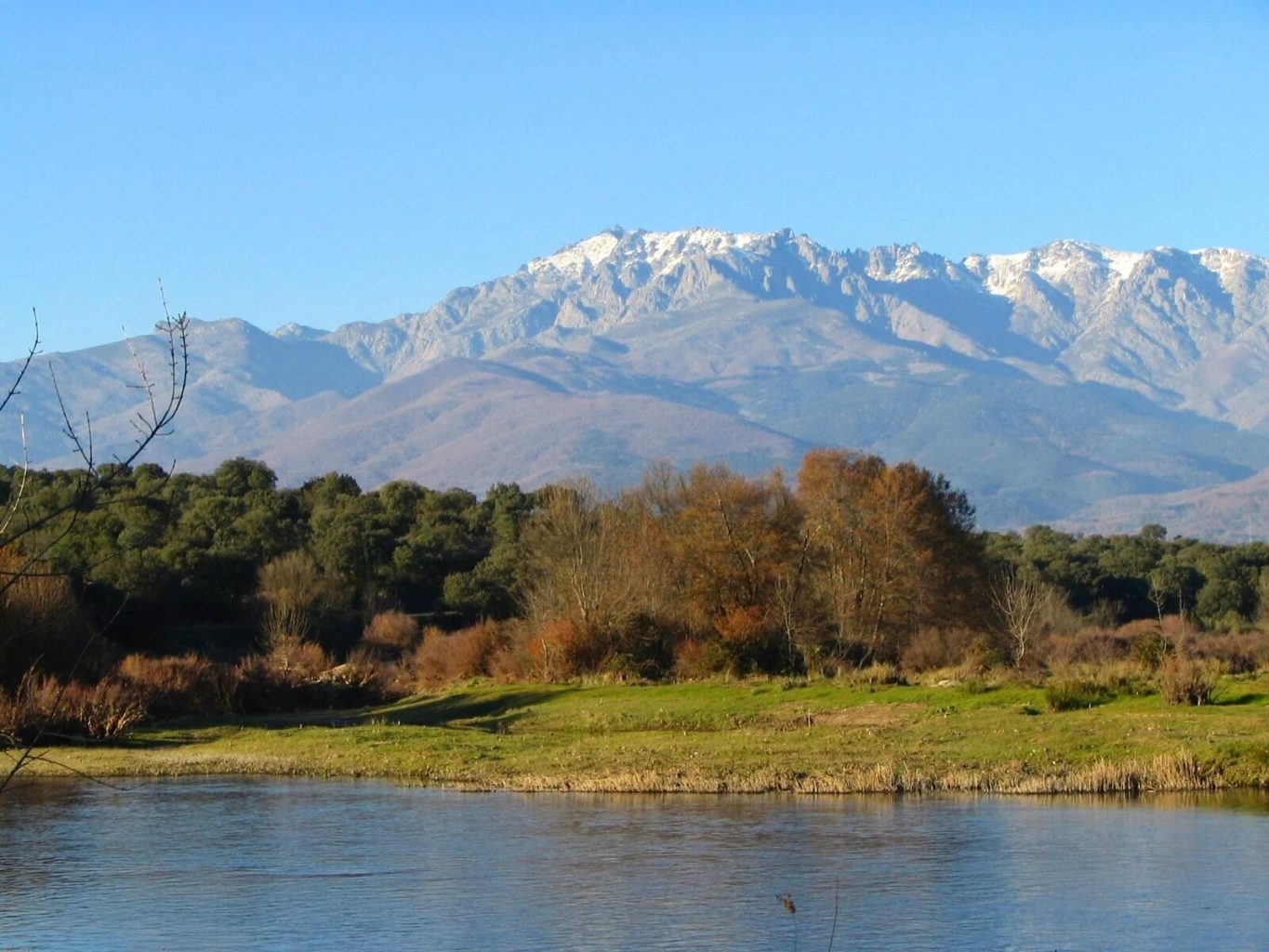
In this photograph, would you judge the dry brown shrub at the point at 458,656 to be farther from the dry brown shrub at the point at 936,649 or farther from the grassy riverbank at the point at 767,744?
the dry brown shrub at the point at 936,649

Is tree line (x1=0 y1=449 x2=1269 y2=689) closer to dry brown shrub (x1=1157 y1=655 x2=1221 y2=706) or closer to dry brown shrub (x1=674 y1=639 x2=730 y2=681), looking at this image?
dry brown shrub (x1=674 y1=639 x2=730 y2=681)

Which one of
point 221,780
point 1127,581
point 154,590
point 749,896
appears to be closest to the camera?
point 749,896

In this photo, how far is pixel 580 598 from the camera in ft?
217

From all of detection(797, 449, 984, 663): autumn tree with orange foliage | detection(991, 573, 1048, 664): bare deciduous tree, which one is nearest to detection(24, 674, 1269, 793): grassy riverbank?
detection(991, 573, 1048, 664): bare deciduous tree

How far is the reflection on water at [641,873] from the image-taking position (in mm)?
21969

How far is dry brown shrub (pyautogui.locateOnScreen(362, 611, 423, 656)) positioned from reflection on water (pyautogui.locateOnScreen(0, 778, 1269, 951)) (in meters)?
40.5

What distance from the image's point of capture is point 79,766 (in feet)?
145

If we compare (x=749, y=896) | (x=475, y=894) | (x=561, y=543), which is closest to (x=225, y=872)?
(x=475, y=894)

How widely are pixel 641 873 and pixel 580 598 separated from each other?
4032cm

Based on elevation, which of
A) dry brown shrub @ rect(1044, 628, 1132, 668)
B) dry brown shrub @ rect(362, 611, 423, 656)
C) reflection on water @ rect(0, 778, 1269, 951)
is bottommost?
reflection on water @ rect(0, 778, 1269, 951)

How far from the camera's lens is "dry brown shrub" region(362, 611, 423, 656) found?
76.6m

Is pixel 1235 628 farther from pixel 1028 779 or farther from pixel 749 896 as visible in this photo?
pixel 749 896

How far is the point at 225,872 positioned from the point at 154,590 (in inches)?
2003

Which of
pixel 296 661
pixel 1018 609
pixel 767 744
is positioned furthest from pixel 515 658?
pixel 767 744
